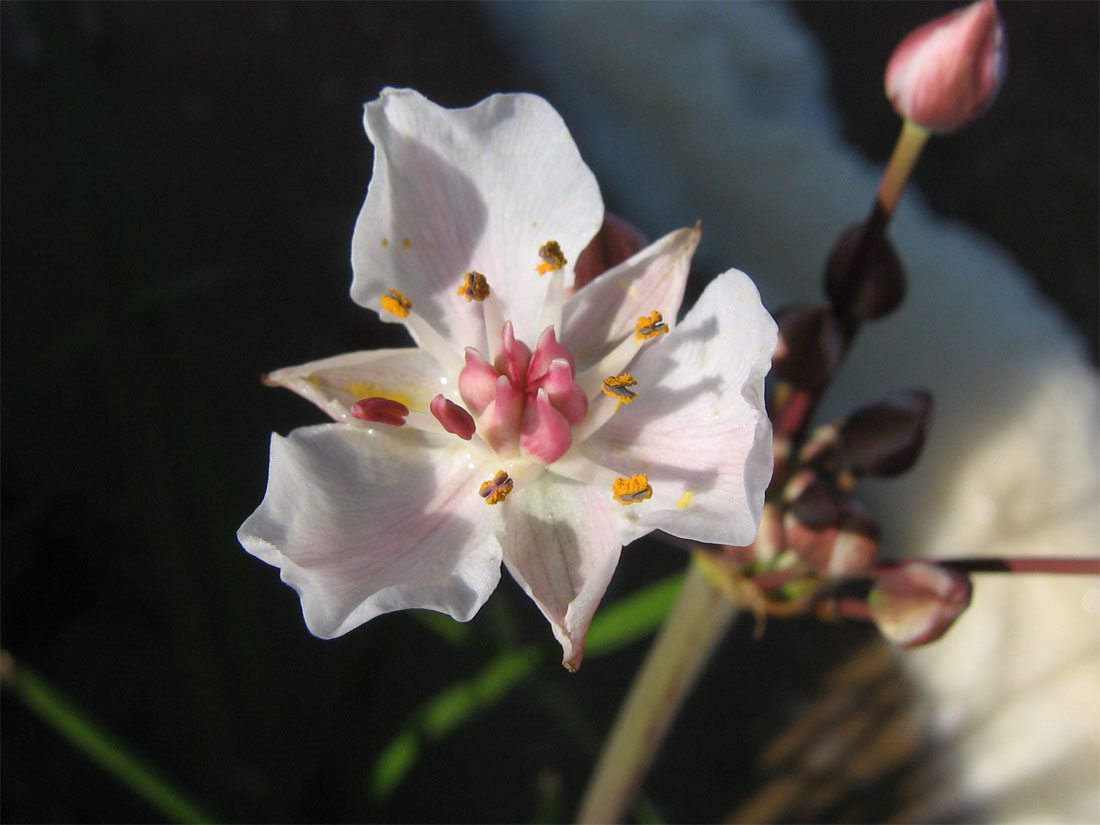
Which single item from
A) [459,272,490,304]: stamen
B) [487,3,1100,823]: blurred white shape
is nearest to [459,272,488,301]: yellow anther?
[459,272,490,304]: stamen

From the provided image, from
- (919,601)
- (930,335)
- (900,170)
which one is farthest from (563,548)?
(930,335)

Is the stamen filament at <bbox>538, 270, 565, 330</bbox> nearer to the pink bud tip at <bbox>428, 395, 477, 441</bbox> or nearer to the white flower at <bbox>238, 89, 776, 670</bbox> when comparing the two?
the white flower at <bbox>238, 89, 776, 670</bbox>

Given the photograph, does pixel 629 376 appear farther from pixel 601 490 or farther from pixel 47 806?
pixel 47 806

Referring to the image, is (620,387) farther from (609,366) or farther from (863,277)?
(863,277)

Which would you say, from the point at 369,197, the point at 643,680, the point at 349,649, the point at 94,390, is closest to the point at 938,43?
the point at 369,197

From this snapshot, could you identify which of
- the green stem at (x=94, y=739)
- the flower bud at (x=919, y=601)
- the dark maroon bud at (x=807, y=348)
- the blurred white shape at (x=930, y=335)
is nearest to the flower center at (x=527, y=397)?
the dark maroon bud at (x=807, y=348)
